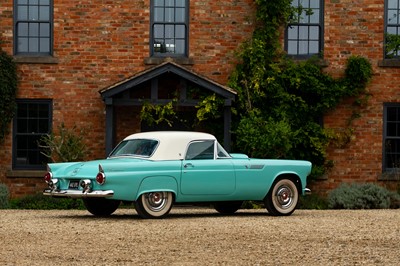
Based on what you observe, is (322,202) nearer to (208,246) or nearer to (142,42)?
(142,42)

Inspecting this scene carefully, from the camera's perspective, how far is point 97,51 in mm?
23891

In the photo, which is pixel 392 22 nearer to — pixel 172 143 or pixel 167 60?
pixel 167 60

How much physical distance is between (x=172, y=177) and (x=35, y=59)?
842 cm

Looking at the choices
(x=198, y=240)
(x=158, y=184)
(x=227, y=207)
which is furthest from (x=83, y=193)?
(x=227, y=207)

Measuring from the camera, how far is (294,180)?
17906 mm

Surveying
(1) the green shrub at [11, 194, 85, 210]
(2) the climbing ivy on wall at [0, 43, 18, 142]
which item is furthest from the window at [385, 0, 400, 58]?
(2) the climbing ivy on wall at [0, 43, 18, 142]

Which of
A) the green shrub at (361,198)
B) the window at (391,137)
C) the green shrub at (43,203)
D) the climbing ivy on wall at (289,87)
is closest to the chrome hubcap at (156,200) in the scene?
the green shrub at (43,203)

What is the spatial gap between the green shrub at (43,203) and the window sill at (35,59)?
10.9 ft

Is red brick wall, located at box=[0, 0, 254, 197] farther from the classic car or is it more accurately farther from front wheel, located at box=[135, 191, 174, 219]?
Answer: front wheel, located at box=[135, 191, 174, 219]

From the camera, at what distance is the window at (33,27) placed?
2377 centimetres

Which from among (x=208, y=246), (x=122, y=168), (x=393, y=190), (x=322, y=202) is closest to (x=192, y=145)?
(x=122, y=168)

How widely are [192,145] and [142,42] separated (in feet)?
24.0

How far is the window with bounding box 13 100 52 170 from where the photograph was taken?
77.9 feet

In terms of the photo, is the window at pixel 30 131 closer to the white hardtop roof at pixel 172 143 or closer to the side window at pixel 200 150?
the white hardtop roof at pixel 172 143
